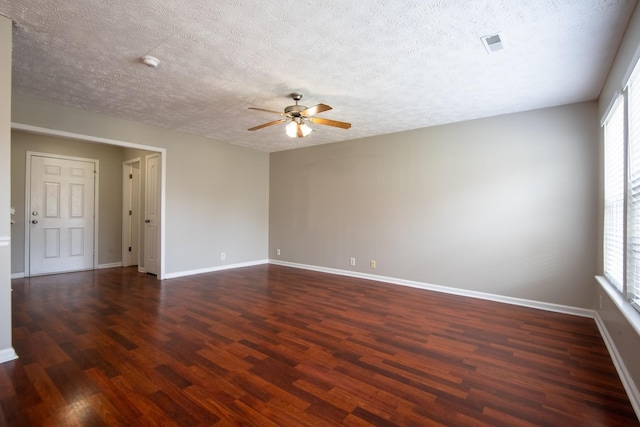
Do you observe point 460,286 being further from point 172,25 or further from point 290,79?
point 172,25

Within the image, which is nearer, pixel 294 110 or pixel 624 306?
pixel 624 306

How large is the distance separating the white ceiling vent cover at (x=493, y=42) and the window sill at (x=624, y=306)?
215cm

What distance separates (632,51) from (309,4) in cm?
219

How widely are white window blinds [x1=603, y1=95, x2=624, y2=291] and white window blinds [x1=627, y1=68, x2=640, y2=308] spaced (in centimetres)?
32

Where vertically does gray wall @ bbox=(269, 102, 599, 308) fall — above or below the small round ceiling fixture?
below

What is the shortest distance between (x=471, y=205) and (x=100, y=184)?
6802 millimetres

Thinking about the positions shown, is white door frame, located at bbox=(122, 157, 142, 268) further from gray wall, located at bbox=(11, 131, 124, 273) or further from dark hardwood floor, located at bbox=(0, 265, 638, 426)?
dark hardwood floor, located at bbox=(0, 265, 638, 426)

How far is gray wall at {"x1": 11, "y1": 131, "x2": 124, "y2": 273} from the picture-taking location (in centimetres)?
508

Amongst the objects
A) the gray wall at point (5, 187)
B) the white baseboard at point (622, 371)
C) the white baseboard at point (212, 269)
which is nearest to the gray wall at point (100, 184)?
the white baseboard at point (212, 269)

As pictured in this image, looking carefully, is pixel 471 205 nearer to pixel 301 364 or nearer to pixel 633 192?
pixel 633 192

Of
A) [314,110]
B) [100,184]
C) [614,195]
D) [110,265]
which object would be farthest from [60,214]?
[614,195]

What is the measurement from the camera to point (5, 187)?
229 cm

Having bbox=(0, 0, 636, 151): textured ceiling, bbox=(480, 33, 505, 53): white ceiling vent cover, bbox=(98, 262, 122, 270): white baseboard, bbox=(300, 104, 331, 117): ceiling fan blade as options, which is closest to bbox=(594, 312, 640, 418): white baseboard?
bbox=(0, 0, 636, 151): textured ceiling

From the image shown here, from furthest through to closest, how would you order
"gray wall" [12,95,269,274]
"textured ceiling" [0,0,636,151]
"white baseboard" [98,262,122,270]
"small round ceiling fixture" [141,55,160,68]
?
1. "white baseboard" [98,262,122,270]
2. "gray wall" [12,95,269,274]
3. "small round ceiling fixture" [141,55,160,68]
4. "textured ceiling" [0,0,636,151]
